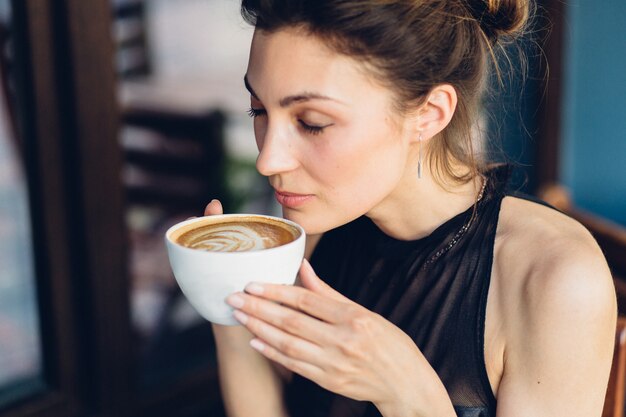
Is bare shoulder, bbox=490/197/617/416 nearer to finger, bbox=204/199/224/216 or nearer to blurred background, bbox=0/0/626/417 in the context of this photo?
blurred background, bbox=0/0/626/417

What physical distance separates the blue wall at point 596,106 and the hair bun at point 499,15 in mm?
2051

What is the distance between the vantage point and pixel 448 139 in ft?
4.44

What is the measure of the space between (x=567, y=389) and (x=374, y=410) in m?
0.36

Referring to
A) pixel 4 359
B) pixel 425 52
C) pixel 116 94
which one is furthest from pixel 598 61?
pixel 4 359

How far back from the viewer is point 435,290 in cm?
132

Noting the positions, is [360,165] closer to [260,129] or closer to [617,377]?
[260,129]

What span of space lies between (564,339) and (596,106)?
239 cm

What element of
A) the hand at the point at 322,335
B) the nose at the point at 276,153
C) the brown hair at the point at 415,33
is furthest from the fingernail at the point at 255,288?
the brown hair at the point at 415,33

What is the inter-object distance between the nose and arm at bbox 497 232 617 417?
427 millimetres

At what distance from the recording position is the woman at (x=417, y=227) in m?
0.99

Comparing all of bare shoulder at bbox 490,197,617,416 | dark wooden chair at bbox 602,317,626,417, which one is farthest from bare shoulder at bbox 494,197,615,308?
dark wooden chair at bbox 602,317,626,417

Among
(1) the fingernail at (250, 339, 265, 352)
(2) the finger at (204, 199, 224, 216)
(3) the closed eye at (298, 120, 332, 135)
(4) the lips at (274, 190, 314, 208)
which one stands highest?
(3) the closed eye at (298, 120, 332, 135)

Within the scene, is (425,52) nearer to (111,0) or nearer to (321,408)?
(321,408)

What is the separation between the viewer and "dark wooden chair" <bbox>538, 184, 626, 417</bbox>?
118 cm
